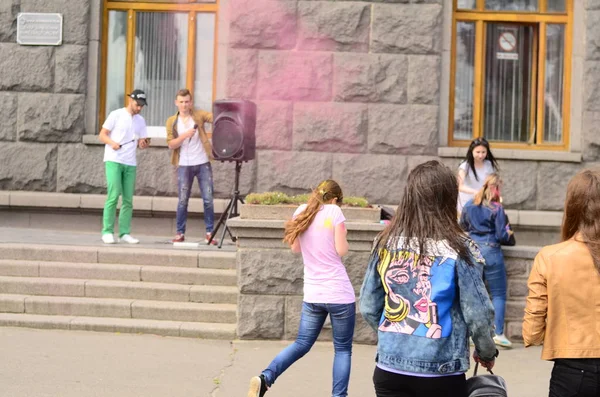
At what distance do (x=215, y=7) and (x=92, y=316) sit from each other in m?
5.66

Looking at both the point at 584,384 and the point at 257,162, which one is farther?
the point at 257,162

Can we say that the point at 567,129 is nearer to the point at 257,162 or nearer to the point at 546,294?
the point at 257,162

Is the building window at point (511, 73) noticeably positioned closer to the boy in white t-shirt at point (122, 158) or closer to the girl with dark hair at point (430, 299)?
the boy in white t-shirt at point (122, 158)

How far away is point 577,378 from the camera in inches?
173

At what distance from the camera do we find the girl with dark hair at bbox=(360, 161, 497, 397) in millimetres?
4289

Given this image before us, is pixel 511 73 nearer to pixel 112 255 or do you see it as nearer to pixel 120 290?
pixel 112 255

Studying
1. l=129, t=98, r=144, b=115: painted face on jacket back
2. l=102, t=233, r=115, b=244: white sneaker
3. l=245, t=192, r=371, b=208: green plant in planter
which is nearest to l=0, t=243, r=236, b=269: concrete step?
l=102, t=233, r=115, b=244: white sneaker

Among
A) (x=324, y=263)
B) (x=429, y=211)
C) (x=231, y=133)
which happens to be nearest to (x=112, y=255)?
(x=231, y=133)

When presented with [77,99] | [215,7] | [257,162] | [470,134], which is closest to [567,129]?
[470,134]

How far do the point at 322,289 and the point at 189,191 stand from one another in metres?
5.24

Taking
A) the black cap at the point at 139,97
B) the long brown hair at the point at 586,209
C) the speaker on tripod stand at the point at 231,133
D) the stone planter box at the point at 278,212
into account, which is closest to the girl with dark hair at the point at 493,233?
the stone planter box at the point at 278,212

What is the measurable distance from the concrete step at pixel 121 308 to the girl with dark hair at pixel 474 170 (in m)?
2.91

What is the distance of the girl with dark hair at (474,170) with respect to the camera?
1103cm

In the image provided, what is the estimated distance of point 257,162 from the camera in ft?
43.7
